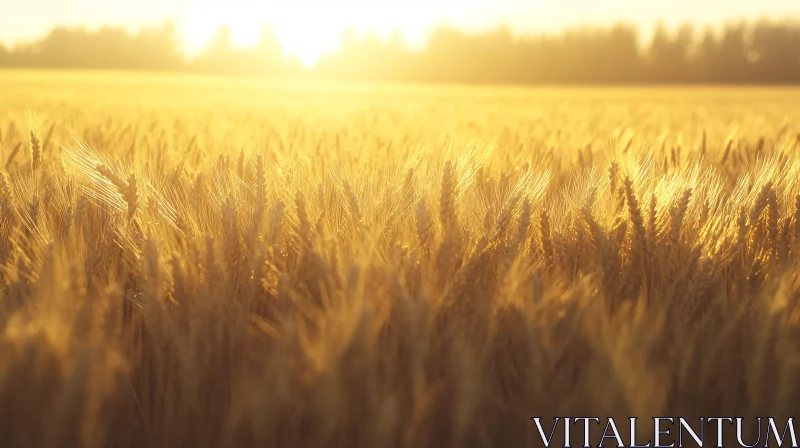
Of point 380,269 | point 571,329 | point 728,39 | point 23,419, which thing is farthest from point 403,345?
point 728,39

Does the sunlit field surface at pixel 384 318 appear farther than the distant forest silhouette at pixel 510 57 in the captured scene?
No

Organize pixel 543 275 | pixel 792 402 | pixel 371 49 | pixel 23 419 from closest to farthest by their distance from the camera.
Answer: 1. pixel 23 419
2. pixel 792 402
3. pixel 543 275
4. pixel 371 49

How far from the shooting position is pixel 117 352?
85cm

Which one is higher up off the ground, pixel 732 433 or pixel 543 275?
pixel 543 275

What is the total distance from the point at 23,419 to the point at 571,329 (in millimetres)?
712

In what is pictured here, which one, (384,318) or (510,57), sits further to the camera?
(510,57)

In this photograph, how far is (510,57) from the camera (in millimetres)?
38406

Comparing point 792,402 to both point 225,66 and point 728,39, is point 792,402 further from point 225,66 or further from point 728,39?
point 728,39

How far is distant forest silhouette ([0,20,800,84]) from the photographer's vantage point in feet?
114

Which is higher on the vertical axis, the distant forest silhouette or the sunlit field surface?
the distant forest silhouette

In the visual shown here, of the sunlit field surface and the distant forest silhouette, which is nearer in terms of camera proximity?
the sunlit field surface

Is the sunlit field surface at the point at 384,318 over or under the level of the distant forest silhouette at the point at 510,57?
under

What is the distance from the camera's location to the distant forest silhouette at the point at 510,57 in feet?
114

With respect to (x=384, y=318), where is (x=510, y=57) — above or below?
above
